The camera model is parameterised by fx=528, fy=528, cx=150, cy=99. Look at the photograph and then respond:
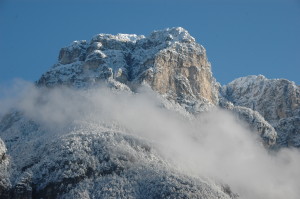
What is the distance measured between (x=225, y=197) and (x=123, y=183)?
37527 millimetres

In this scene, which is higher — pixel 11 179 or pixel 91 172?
pixel 91 172

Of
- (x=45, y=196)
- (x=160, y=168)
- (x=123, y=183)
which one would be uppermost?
(x=160, y=168)

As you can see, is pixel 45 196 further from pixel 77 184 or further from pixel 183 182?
pixel 183 182

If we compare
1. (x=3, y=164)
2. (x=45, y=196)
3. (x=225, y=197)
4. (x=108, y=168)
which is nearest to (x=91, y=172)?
(x=108, y=168)

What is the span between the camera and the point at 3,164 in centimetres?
19900

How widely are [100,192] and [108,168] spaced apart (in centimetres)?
1724

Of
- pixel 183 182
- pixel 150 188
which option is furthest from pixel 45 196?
pixel 183 182

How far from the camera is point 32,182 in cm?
19388

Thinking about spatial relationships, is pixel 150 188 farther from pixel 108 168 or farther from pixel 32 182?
pixel 32 182

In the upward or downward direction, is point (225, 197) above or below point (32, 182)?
above

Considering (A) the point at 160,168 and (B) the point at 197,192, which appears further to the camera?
(A) the point at 160,168

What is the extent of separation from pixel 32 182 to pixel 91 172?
21.8 meters

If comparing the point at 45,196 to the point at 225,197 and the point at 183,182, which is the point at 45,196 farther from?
the point at 225,197

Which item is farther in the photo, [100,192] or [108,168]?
[108,168]
